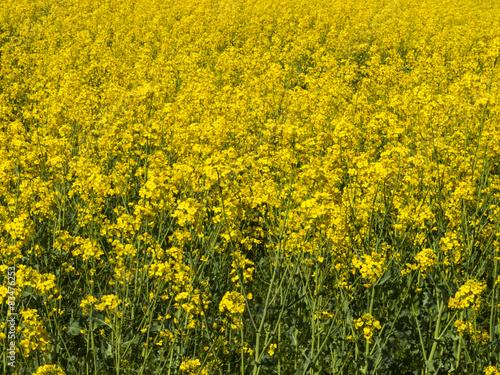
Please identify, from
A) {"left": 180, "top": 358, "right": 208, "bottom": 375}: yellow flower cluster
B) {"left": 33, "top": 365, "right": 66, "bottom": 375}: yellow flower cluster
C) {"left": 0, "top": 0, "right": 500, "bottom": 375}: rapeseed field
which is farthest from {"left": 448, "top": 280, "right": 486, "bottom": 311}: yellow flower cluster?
{"left": 33, "top": 365, "right": 66, "bottom": 375}: yellow flower cluster

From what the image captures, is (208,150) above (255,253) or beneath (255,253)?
above

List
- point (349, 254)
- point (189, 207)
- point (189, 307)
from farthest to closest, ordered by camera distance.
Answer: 1. point (349, 254)
2. point (189, 207)
3. point (189, 307)

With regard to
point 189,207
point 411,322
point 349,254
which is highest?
point 189,207

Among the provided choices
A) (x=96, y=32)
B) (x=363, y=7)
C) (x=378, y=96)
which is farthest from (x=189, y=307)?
(x=363, y=7)

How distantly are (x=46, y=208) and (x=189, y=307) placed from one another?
72.7 inches

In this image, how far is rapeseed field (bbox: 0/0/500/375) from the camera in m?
3.18

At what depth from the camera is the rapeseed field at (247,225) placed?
10.4 ft

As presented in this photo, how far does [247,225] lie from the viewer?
5.34 m

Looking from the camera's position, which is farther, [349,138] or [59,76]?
[59,76]

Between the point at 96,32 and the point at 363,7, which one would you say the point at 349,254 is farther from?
the point at 363,7

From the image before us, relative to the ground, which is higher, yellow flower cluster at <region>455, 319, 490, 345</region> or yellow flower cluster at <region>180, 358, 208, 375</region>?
yellow flower cluster at <region>180, 358, 208, 375</region>

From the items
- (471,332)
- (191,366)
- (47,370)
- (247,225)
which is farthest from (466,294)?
(247,225)

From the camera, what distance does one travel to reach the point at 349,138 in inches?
198

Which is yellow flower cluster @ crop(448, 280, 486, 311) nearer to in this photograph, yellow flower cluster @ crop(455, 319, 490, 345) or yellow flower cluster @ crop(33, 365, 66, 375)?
yellow flower cluster @ crop(455, 319, 490, 345)
